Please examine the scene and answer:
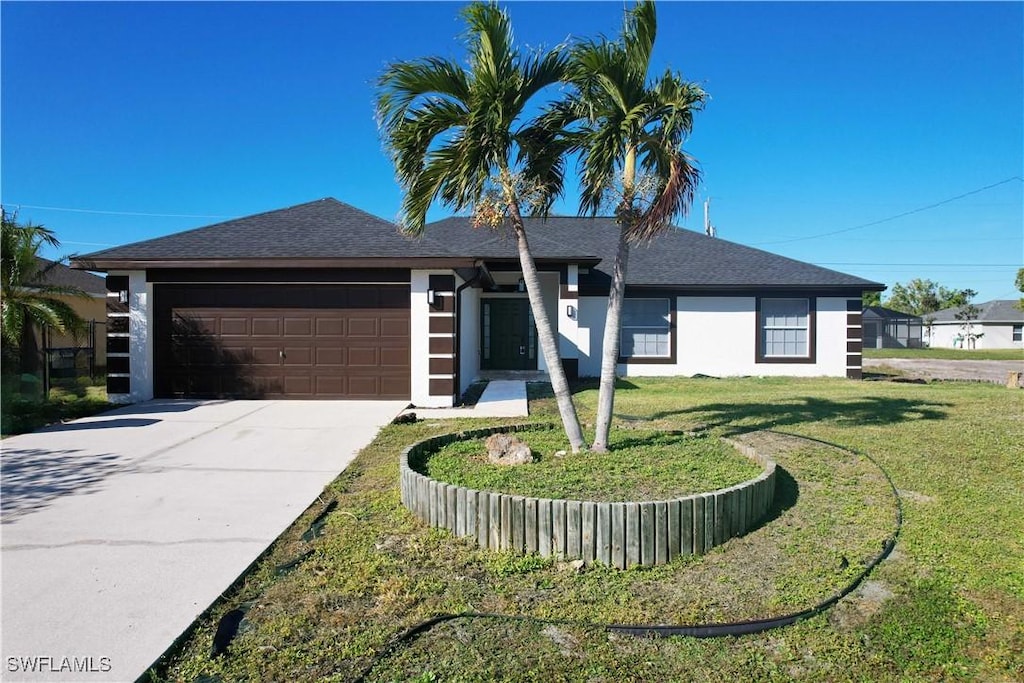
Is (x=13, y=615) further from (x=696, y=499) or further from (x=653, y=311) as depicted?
(x=653, y=311)

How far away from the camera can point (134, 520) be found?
457 centimetres

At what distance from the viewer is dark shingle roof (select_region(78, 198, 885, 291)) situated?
10.7 metres

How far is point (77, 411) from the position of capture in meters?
9.48

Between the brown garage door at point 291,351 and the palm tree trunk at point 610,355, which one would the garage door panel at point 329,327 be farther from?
the palm tree trunk at point 610,355

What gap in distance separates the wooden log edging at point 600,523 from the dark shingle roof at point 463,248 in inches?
129

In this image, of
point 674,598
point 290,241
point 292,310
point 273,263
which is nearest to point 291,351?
point 292,310

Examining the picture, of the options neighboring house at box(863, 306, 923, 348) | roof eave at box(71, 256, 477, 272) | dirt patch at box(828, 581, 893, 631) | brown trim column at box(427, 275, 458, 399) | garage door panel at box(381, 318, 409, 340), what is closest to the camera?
dirt patch at box(828, 581, 893, 631)

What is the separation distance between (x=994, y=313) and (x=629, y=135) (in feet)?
173

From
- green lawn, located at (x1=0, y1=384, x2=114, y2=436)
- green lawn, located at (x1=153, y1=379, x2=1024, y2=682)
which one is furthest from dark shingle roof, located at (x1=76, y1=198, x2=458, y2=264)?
green lawn, located at (x1=153, y1=379, x2=1024, y2=682)

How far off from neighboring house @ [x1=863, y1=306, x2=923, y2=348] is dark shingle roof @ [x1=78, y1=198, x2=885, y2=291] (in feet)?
91.9

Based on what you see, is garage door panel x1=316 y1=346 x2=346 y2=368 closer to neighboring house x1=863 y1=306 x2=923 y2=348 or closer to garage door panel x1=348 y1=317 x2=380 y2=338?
garage door panel x1=348 y1=317 x2=380 y2=338

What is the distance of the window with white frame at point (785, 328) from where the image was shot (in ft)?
52.0

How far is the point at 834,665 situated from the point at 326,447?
19.3 ft

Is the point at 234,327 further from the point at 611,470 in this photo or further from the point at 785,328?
the point at 785,328
